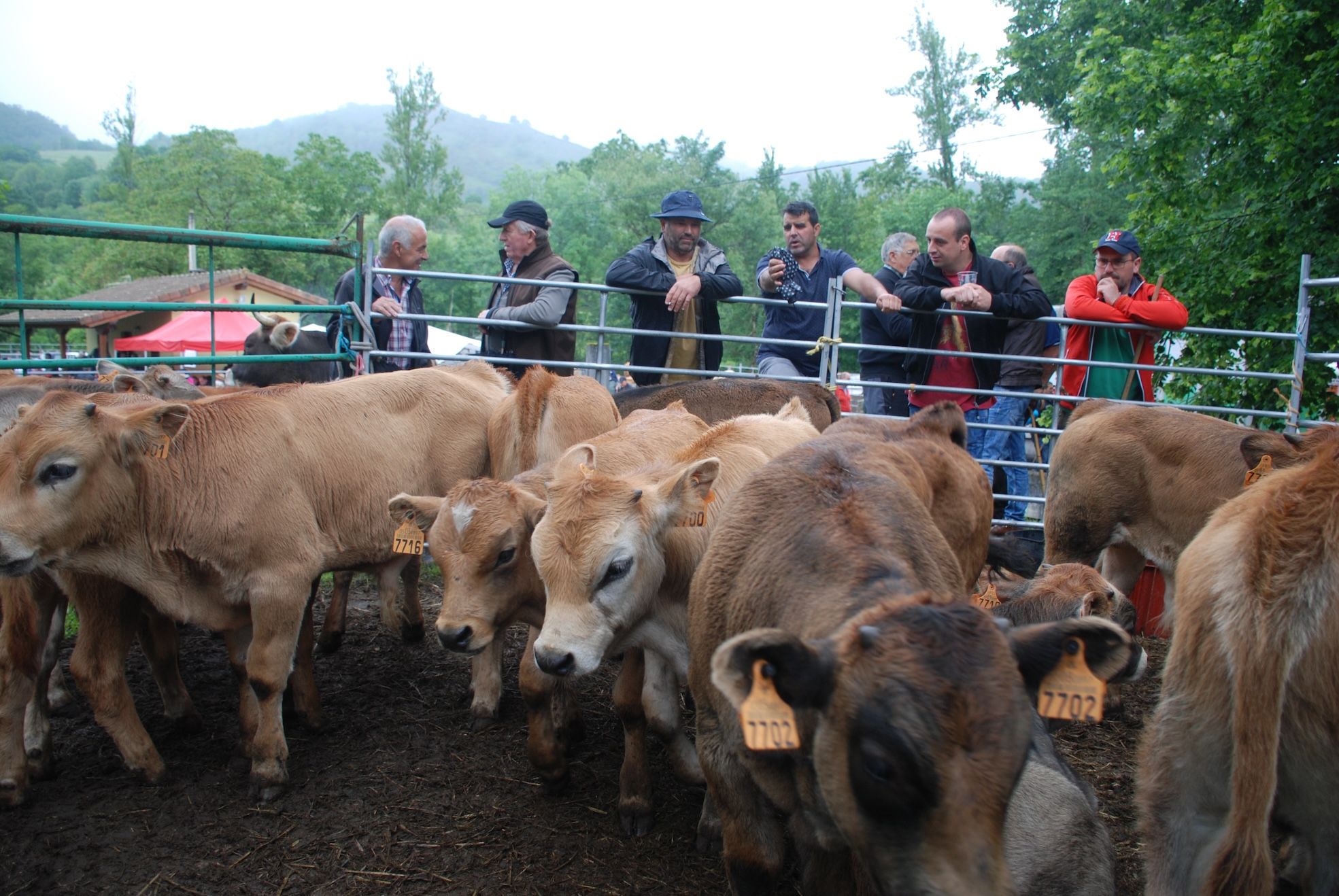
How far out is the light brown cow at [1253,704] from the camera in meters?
2.86

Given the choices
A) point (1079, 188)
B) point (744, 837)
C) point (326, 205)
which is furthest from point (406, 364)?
point (326, 205)

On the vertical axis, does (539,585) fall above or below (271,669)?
above

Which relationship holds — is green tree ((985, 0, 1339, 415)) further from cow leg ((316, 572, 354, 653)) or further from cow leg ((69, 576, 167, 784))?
cow leg ((69, 576, 167, 784))

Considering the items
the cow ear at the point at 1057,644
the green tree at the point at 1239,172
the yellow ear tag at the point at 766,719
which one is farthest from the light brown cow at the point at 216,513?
the green tree at the point at 1239,172

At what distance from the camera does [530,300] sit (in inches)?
336

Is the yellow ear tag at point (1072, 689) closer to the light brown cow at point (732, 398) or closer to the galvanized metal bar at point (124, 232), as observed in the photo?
the light brown cow at point (732, 398)

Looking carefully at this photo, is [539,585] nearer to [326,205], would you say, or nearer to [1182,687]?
[1182,687]

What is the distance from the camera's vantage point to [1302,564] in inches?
115

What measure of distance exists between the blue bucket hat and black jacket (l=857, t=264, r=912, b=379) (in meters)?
1.82

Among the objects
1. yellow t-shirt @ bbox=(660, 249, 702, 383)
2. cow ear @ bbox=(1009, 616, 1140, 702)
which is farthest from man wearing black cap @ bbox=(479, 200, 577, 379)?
cow ear @ bbox=(1009, 616, 1140, 702)

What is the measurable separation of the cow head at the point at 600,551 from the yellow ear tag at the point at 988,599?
2.22m

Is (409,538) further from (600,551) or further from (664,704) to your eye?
(664,704)

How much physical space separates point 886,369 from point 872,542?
6.12m

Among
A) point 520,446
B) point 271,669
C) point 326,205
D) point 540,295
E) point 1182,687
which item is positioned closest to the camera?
point 1182,687
